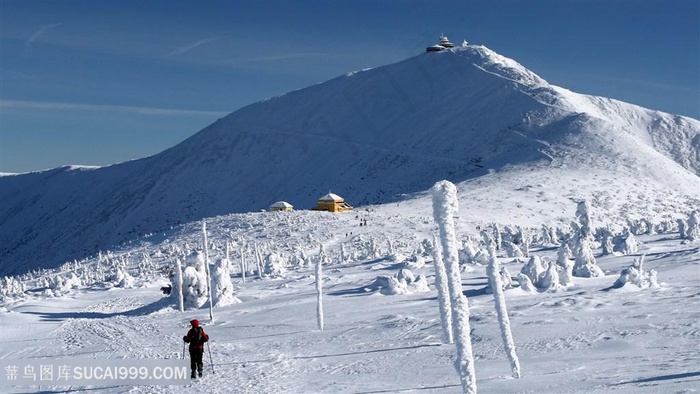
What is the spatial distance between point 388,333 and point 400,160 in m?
93.3

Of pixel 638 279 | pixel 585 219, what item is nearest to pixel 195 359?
pixel 638 279

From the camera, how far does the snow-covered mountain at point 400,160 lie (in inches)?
3285

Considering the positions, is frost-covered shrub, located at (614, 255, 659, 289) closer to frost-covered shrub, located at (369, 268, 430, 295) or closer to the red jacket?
frost-covered shrub, located at (369, 268, 430, 295)

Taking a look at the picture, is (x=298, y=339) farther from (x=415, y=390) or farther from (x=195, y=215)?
(x=195, y=215)

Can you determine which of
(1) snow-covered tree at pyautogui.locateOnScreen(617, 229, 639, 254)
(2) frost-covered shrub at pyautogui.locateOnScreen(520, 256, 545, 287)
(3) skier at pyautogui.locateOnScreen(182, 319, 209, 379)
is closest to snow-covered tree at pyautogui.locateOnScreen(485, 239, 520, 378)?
(3) skier at pyautogui.locateOnScreen(182, 319, 209, 379)

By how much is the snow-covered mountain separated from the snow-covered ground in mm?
35411

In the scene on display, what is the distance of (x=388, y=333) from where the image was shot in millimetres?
20062

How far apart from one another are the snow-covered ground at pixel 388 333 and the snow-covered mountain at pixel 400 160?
35.4 meters

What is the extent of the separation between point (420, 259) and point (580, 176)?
52137mm

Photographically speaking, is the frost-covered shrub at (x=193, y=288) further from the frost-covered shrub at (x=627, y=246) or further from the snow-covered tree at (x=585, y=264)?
the frost-covered shrub at (x=627, y=246)

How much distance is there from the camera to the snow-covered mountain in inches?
3285

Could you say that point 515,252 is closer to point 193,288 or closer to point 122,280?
point 193,288

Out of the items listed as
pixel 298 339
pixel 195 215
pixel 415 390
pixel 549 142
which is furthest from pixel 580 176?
pixel 415 390

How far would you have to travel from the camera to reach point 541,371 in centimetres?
1412
